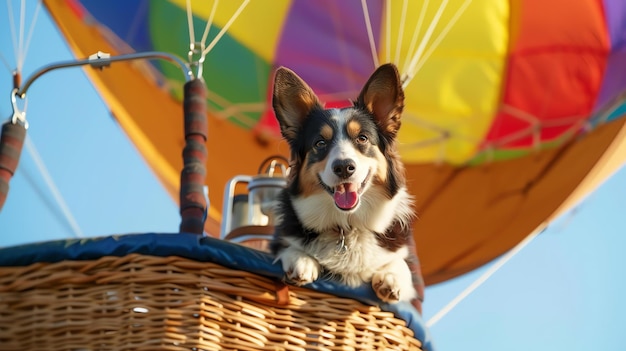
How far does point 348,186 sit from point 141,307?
2.02 feet

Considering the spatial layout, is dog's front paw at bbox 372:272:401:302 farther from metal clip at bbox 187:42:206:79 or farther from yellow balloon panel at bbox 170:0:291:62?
yellow balloon panel at bbox 170:0:291:62

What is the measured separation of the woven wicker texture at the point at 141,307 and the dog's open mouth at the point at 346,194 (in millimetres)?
389

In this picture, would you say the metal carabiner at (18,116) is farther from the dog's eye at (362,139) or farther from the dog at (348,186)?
the dog's eye at (362,139)

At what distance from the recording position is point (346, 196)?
1.94 m

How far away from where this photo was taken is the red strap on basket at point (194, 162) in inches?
82.0

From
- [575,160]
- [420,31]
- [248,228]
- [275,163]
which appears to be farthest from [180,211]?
[575,160]

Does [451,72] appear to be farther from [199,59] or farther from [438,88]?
[199,59]

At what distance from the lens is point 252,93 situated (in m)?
6.16

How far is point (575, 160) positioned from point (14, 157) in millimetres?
4419

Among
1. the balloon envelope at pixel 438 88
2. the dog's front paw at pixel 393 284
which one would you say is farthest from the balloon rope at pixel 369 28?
the dog's front paw at pixel 393 284

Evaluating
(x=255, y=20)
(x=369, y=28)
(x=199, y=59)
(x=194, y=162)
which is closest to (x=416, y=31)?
(x=369, y=28)

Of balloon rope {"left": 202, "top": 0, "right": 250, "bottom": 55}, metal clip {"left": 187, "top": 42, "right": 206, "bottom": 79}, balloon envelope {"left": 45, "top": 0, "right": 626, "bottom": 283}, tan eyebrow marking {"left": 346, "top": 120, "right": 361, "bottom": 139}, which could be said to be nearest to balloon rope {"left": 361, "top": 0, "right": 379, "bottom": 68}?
balloon envelope {"left": 45, "top": 0, "right": 626, "bottom": 283}

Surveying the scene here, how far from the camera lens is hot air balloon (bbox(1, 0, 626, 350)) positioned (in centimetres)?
577

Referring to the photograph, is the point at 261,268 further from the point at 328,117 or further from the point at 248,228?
the point at 248,228
